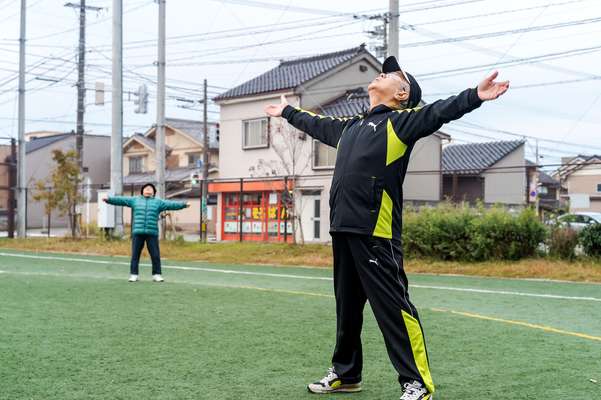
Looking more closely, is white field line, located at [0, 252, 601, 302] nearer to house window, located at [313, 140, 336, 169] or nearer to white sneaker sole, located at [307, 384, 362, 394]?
white sneaker sole, located at [307, 384, 362, 394]

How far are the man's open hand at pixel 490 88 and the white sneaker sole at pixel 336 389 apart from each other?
80.1 inches

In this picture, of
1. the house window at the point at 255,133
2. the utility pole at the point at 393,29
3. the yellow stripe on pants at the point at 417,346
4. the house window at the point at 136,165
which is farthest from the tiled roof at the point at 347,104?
the yellow stripe on pants at the point at 417,346

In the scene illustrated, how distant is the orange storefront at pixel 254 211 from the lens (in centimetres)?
3027

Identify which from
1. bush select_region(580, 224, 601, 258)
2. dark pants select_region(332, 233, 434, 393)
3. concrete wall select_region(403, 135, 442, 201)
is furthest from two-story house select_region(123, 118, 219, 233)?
dark pants select_region(332, 233, 434, 393)

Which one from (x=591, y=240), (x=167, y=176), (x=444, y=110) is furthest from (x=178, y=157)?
(x=444, y=110)

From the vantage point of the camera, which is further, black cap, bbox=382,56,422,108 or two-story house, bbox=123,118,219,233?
two-story house, bbox=123,118,219,233

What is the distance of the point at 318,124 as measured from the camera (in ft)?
17.0

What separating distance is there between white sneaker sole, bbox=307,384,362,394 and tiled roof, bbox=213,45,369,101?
28.7 metres

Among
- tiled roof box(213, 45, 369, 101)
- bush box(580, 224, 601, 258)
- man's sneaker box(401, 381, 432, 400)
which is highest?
tiled roof box(213, 45, 369, 101)

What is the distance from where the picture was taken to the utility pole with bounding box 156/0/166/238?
86.0ft

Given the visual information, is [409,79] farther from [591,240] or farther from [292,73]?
[292,73]

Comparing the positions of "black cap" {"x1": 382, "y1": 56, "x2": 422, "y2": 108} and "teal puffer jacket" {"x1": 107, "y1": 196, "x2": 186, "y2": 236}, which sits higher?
"black cap" {"x1": 382, "y1": 56, "x2": 422, "y2": 108}

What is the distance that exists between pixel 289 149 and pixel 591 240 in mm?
17100

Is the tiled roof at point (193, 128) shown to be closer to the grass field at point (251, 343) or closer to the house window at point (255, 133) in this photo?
the house window at point (255, 133)
